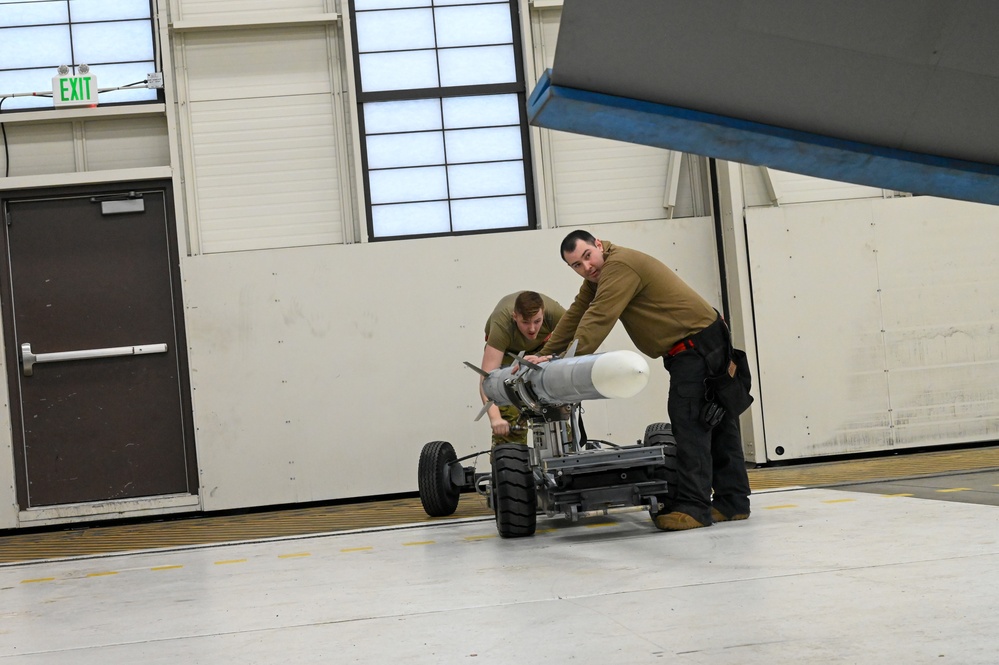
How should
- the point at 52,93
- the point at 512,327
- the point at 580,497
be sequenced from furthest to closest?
the point at 52,93, the point at 512,327, the point at 580,497

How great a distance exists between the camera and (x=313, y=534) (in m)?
6.40

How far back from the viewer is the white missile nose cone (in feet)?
13.6

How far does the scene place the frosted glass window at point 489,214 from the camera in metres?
9.14

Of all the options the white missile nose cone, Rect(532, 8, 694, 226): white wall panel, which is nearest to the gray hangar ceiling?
the white missile nose cone

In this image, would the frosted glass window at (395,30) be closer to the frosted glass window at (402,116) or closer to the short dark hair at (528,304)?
the frosted glass window at (402,116)

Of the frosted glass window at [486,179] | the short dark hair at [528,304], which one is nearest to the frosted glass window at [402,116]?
the frosted glass window at [486,179]

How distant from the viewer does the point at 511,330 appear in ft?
20.2

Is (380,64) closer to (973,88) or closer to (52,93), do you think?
(52,93)

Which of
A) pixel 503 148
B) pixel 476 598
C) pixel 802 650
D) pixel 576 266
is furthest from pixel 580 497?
pixel 503 148

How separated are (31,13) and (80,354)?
2963mm

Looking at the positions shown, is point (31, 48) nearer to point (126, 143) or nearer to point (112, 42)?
point (112, 42)

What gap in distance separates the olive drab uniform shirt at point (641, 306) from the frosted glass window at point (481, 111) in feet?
14.1

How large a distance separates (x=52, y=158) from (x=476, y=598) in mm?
6804

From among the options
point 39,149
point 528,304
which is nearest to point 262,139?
point 39,149
